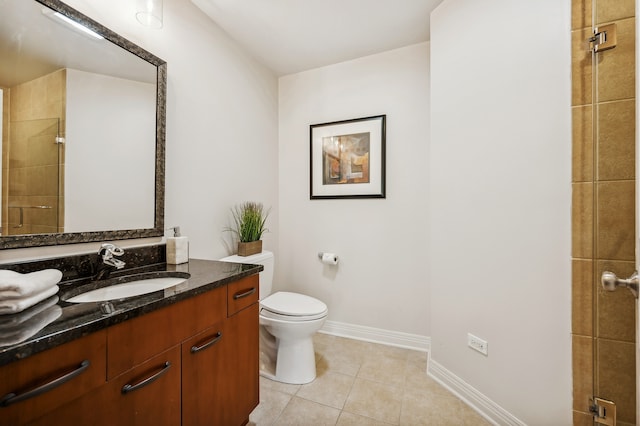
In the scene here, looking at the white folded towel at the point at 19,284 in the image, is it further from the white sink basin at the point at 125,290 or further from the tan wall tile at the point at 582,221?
the tan wall tile at the point at 582,221

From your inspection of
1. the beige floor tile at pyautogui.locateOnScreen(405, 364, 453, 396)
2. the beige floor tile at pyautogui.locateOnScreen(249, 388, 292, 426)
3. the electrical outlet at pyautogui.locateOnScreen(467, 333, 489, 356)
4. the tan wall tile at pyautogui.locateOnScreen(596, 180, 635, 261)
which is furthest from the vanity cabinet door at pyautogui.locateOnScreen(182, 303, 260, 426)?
the tan wall tile at pyautogui.locateOnScreen(596, 180, 635, 261)

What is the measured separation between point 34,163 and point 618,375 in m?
2.42

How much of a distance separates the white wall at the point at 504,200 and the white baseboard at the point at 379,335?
1.27 feet

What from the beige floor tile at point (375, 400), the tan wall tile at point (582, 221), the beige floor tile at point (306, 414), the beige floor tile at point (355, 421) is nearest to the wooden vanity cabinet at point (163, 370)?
the beige floor tile at point (306, 414)

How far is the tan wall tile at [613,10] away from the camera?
102cm

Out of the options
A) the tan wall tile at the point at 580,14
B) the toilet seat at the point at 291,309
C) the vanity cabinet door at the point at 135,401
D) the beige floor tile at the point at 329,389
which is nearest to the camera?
the vanity cabinet door at the point at 135,401

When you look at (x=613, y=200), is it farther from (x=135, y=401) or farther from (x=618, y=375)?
(x=135, y=401)

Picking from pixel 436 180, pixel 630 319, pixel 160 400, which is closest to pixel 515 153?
pixel 436 180

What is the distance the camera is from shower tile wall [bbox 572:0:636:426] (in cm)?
104

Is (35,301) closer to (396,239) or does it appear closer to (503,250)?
(503,250)

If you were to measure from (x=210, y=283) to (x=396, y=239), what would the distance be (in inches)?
63.4

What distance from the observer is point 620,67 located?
1039 millimetres

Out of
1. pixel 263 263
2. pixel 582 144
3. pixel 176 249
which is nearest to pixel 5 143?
pixel 176 249

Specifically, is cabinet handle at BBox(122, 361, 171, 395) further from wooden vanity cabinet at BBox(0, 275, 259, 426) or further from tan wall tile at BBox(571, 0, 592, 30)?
tan wall tile at BBox(571, 0, 592, 30)
